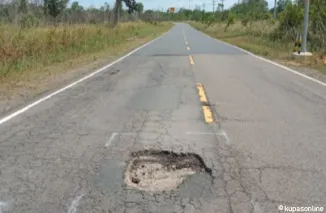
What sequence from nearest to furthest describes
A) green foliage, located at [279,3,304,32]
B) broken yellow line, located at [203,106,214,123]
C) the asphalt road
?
the asphalt road < broken yellow line, located at [203,106,214,123] < green foliage, located at [279,3,304,32]

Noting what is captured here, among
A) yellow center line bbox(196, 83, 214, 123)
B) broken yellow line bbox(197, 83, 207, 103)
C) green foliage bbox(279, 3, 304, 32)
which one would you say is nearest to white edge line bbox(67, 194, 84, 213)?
yellow center line bbox(196, 83, 214, 123)

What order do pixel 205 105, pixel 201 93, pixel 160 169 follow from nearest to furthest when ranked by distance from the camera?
pixel 160 169, pixel 205 105, pixel 201 93

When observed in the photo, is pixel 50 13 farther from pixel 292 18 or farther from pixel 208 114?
pixel 208 114

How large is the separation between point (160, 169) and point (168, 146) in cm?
83

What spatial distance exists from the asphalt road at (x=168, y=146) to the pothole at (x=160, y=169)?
12cm

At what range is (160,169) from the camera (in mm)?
4887

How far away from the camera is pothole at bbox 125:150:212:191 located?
14.4 feet

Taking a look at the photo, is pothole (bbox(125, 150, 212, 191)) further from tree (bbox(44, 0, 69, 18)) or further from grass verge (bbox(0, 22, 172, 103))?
tree (bbox(44, 0, 69, 18))

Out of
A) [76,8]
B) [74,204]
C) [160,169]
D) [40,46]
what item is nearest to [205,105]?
[160,169]

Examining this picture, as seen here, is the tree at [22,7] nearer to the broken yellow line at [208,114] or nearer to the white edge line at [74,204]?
the broken yellow line at [208,114]

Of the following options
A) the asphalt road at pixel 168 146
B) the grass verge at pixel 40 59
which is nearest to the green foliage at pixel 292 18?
the grass verge at pixel 40 59

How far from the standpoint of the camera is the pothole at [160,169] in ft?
14.4

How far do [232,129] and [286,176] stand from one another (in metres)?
2.08

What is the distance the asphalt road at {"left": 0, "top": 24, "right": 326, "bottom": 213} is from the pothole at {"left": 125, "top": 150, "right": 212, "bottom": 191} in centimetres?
12
